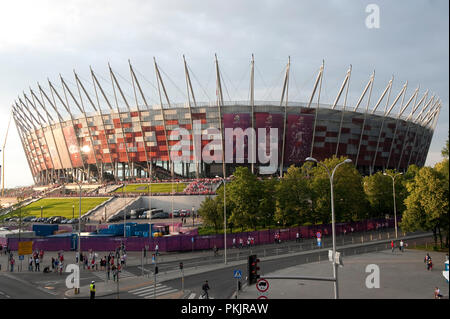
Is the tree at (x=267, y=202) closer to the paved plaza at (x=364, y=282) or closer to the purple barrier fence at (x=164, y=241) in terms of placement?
the purple barrier fence at (x=164, y=241)

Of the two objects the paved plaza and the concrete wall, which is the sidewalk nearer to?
the paved plaza

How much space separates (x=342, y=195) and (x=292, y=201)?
823 cm

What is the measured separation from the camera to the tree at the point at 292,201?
145 ft

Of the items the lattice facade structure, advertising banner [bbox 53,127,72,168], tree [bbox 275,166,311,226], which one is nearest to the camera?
tree [bbox 275,166,311,226]

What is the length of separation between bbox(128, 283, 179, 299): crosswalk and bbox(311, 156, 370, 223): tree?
2780 centimetres

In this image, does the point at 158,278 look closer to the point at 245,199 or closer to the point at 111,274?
the point at 111,274

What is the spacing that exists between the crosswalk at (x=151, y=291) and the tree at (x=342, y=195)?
27803mm

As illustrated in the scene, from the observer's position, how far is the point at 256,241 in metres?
42.1

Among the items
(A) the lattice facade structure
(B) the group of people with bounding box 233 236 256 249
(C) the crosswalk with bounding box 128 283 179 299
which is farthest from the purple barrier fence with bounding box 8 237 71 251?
(A) the lattice facade structure

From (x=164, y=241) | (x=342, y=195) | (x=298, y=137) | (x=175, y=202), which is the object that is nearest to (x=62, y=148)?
(x=175, y=202)

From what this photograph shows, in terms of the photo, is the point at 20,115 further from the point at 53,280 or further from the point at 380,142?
the point at 380,142

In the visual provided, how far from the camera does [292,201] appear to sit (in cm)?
4462

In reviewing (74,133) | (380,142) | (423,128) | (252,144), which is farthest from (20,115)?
(423,128)

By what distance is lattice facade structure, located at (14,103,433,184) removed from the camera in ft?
281
